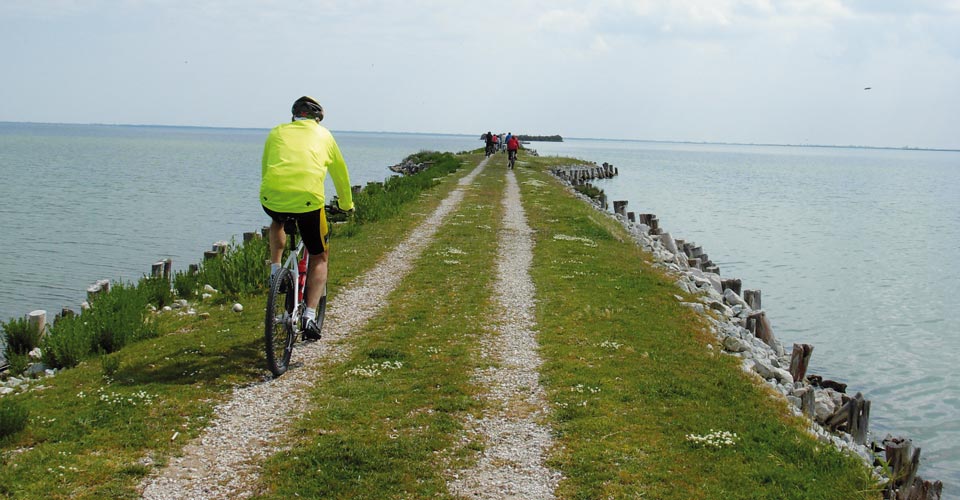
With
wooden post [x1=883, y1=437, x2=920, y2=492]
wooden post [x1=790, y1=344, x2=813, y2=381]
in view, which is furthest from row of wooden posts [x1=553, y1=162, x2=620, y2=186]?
wooden post [x1=883, y1=437, x2=920, y2=492]

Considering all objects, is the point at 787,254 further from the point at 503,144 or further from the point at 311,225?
the point at 503,144

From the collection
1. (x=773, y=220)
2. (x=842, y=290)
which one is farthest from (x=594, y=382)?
(x=773, y=220)

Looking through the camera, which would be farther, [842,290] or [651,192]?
[651,192]

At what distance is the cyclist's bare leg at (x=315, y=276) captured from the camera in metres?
9.26

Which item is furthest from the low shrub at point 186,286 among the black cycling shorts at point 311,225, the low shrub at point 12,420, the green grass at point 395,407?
the low shrub at point 12,420

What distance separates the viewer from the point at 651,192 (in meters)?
74.2

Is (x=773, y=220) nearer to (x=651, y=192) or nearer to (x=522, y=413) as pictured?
(x=651, y=192)

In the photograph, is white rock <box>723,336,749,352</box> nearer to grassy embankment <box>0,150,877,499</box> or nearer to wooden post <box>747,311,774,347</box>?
grassy embankment <box>0,150,877,499</box>

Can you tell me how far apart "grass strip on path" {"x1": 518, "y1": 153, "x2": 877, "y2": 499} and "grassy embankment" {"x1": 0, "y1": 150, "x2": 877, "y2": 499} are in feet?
0.08

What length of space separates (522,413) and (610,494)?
195cm

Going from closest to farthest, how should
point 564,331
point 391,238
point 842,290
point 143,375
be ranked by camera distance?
point 143,375, point 564,331, point 391,238, point 842,290

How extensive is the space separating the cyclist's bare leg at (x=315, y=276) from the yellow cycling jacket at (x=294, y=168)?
956 mm

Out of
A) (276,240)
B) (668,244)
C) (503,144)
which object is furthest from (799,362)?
(503,144)

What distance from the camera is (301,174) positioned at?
8.29m
